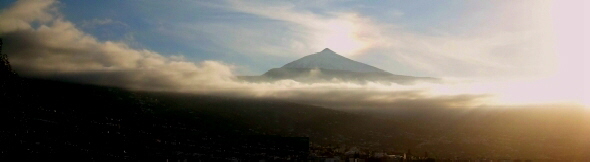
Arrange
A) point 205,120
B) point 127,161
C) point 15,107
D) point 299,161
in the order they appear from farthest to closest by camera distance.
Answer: point 205,120 → point 299,161 → point 127,161 → point 15,107

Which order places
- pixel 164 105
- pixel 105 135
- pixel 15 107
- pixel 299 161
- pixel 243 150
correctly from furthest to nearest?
1. pixel 164 105
2. pixel 243 150
3. pixel 299 161
4. pixel 105 135
5. pixel 15 107

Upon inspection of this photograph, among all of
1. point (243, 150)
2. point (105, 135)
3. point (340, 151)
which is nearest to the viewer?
point (105, 135)

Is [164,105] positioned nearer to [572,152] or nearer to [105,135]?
[105,135]

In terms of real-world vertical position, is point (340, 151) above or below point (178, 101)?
below

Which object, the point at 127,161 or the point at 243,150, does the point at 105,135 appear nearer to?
the point at 127,161

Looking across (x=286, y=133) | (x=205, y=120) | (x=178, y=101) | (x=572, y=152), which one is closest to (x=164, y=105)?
(x=178, y=101)

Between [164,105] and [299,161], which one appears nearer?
[299,161]

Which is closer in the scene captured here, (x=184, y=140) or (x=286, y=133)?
(x=184, y=140)

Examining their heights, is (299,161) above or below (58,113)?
below

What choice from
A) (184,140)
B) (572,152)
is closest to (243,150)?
(184,140)
